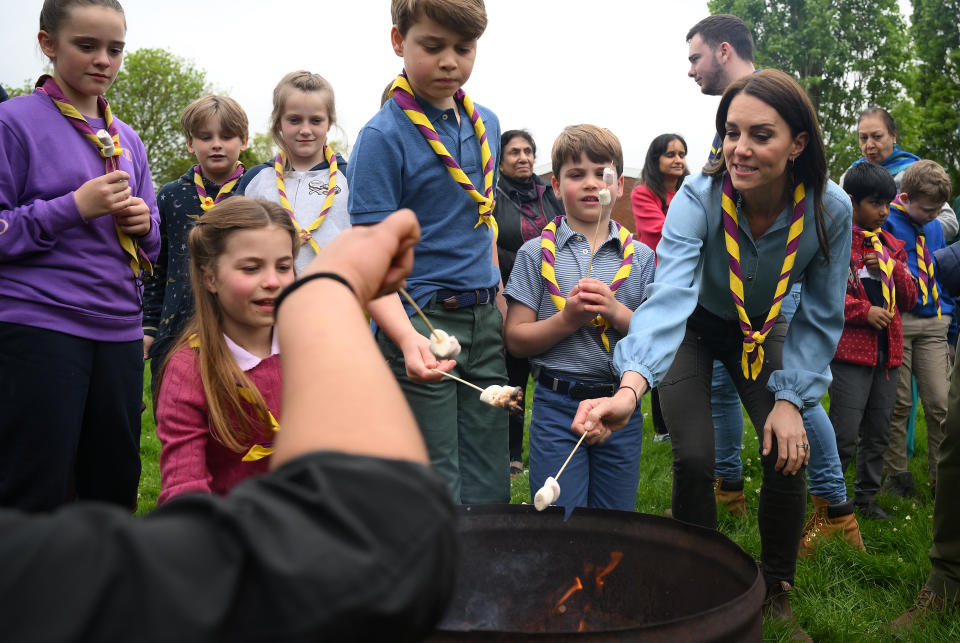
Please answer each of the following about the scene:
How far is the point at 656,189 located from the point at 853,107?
32973 mm

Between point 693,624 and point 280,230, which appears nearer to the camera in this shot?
point 693,624

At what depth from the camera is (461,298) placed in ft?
9.56

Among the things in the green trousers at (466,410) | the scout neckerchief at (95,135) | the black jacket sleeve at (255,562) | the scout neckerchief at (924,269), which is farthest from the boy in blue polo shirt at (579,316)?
the scout neckerchief at (924,269)

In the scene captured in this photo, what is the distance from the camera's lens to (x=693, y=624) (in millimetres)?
1489

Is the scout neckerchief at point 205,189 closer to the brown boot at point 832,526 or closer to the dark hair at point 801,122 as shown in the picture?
the dark hair at point 801,122

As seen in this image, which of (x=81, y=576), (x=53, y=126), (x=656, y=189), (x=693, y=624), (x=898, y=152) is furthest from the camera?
(x=898, y=152)

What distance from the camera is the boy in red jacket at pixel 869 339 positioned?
4.45 metres

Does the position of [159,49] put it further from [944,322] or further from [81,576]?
[81,576]

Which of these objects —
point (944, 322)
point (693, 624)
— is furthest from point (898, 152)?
point (693, 624)

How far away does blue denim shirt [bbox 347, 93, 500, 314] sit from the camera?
2.76 metres

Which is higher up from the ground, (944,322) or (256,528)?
(256,528)

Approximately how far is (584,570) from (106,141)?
233 cm

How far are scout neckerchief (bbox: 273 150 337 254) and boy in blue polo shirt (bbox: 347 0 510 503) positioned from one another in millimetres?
988

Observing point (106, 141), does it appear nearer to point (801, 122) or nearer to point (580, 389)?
point (580, 389)
